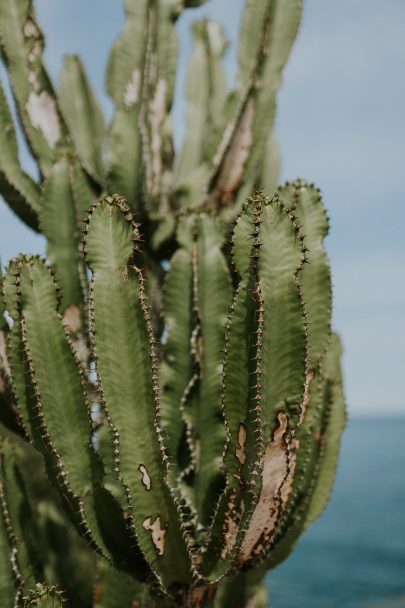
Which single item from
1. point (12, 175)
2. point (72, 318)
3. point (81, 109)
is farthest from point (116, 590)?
point (81, 109)

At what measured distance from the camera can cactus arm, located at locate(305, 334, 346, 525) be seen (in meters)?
3.36

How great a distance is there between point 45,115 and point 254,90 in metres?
0.93

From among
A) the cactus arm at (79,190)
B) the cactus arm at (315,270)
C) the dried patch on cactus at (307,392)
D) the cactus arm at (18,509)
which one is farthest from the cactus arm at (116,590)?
the cactus arm at (79,190)

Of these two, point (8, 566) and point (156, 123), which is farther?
point (156, 123)

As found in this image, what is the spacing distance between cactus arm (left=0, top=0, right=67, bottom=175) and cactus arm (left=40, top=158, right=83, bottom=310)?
0.27 meters

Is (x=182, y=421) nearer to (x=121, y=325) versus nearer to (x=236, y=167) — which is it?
(x=121, y=325)

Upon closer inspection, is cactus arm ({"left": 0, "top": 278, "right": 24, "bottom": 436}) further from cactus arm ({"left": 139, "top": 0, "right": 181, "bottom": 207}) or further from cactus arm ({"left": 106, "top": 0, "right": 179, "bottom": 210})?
cactus arm ({"left": 139, "top": 0, "right": 181, "bottom": 207})

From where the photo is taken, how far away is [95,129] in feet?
14.3

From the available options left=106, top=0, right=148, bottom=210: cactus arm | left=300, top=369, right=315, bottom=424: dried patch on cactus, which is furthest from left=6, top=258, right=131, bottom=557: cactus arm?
left=106, top=0, right=148, bottom=210: cactus arm

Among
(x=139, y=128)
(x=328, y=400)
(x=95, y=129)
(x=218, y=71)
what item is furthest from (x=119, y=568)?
(x=218, y=71)

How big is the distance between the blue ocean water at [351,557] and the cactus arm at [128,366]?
12.2m

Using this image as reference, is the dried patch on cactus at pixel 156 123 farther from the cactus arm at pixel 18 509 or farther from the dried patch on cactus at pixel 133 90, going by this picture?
the cactus arm at pixel 18 509

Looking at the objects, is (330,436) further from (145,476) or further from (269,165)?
(269,165)

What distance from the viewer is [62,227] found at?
3371mm
